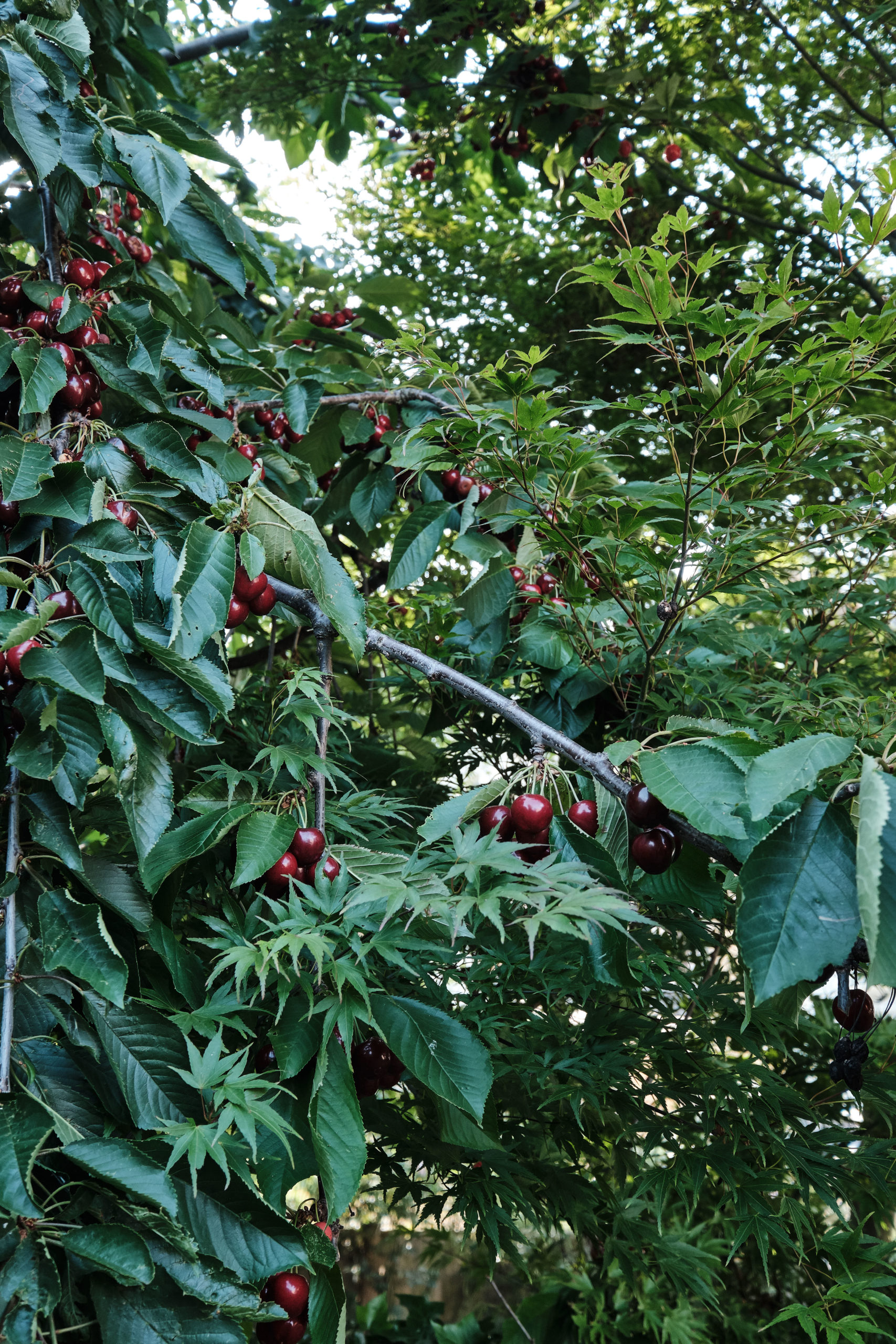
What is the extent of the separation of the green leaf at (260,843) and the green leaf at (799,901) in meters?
0.38

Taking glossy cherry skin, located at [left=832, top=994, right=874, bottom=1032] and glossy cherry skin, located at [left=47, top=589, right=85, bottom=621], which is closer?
glossy cherry skin, located at [left=832, top=994, right=874, bottom=1032]

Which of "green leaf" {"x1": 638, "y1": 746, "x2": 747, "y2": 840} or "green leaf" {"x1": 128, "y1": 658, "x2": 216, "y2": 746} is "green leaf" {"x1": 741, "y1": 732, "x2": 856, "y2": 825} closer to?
"green leaf" {"x1": 638, "y1": 746, "x2": 747, "y2": 840}

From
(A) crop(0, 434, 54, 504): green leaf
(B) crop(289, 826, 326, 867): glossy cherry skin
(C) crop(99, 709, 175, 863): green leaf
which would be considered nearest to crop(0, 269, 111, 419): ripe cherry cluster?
(A) crop(0, 434, 54, 504): green leaf

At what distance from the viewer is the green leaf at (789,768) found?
58cm

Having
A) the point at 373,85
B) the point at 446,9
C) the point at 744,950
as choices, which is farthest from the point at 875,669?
the point at 373,85

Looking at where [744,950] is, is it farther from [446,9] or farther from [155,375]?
[446,9]

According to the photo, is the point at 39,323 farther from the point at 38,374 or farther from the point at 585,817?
the point at 585,817

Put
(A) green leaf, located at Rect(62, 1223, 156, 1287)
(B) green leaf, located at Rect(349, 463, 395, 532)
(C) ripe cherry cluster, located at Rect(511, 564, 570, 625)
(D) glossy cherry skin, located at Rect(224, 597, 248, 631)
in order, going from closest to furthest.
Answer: (A) green leaf, located at Rect(62, 1223, 156, 1287) → (D) glossy cherry skin, located at Rect(224, 597, 248, 631) → (C) ripe cherry cluster, located at Rect(511, 564, 570, 625) → (B) green leaf, located at Rect(349, 463, 395, 532)

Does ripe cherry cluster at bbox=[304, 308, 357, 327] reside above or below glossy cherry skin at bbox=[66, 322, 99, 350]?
above

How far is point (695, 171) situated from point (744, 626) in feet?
3.81

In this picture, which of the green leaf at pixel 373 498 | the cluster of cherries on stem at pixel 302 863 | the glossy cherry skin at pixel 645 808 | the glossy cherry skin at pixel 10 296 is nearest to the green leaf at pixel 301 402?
the green leaf at pixel 373 498

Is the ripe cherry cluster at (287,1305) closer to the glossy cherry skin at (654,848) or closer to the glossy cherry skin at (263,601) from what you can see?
the glossy cherry skin at (654,848)

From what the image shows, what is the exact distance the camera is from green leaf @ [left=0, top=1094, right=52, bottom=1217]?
2.01 feet

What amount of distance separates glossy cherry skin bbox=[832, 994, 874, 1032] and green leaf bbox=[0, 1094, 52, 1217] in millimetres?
566
